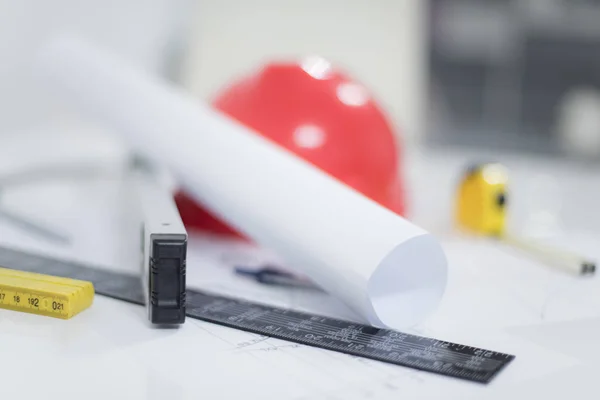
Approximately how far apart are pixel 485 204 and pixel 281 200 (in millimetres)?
449

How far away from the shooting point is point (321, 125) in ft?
3.29

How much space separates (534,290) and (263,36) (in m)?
1.35

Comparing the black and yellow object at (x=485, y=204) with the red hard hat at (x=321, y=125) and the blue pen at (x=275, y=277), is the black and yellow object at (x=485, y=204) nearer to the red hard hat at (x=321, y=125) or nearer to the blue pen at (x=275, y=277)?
the red hard hat at (x=321, y=125)

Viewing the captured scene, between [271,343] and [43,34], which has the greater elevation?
[43,34]

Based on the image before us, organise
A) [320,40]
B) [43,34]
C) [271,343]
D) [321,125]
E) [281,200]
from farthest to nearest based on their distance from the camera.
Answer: [320,40]
[43,34]
[321,125]
[281,200]
[271,343]

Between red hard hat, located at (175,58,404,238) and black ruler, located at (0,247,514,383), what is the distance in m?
0.29

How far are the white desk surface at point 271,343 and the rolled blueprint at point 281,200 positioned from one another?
4cm

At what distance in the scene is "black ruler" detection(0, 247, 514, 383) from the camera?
557 mm

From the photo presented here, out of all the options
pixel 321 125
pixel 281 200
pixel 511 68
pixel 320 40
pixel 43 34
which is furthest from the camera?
pixel 511 68

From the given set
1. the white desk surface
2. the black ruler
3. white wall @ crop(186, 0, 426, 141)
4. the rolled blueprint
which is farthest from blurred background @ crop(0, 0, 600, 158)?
the black ruler

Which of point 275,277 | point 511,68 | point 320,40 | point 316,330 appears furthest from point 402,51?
point 316,330

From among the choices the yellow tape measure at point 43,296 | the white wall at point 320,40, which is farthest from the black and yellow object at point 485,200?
the white wall at point 320,40

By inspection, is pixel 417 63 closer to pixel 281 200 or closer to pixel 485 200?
pixel 485 200

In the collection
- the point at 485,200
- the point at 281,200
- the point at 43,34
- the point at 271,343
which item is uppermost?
the point at 43,34
